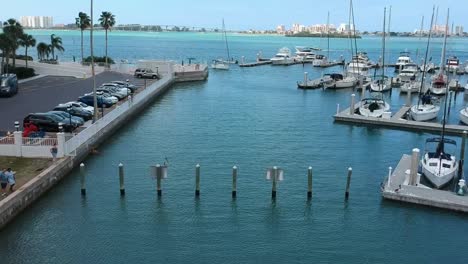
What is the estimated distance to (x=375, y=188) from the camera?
1189 inches

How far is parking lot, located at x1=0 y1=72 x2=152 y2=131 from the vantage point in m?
41.7

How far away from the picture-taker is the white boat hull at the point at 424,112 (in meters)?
50.2

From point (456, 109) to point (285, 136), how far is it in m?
27.5

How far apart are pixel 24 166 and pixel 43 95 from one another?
25892 millimetres

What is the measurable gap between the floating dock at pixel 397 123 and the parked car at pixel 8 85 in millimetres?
33278

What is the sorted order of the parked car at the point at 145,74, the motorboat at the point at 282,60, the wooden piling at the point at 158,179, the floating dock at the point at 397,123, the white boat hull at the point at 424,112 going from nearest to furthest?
the wooden piling at the point at 158,179
the floating dock at the point at 397,123
the white boat hull at the point at 424,112
the parked car at the point at 145,74
the motorboat at the point at 282,60

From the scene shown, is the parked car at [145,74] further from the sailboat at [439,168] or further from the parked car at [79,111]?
the sailboat at [439,168]

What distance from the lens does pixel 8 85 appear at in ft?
164

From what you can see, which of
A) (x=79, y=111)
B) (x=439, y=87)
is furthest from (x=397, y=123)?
(x=79, y=111)

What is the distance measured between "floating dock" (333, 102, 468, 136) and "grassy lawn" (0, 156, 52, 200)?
31657mm

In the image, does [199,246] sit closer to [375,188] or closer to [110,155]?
[375,188]

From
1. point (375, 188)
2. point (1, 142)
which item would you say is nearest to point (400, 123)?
point (375, 188)

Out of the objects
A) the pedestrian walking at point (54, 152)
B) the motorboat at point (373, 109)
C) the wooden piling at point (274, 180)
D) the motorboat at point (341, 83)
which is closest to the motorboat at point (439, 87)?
the motorboat at point (341, 83)

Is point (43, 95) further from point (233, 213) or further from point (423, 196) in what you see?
point (423, 196)
